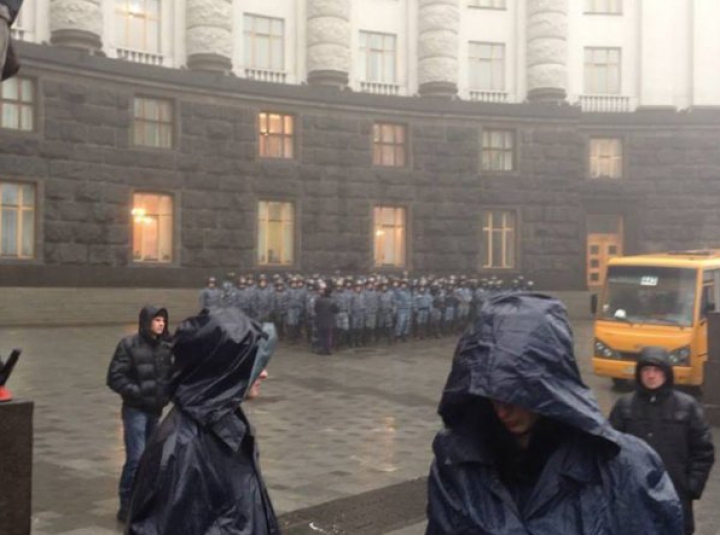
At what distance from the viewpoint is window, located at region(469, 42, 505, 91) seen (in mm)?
34250

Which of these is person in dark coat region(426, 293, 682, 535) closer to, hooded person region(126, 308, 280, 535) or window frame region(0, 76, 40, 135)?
hooded person region(126, 308, 280, 535)

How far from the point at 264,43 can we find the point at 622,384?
18.7 metres

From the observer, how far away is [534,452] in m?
2.49

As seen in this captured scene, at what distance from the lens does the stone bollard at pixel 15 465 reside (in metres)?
4.82

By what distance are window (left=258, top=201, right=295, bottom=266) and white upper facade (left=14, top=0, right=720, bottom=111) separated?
433cm

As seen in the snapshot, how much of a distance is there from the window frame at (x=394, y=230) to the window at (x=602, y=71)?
30.7ft

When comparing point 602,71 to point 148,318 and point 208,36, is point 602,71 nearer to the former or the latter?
point 208,36

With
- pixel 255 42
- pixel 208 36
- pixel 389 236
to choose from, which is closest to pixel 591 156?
pixel 389 236

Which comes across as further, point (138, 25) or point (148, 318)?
point (138, 25)

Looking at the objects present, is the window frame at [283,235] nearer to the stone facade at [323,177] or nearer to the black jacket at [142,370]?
the stone facade at [323,177]

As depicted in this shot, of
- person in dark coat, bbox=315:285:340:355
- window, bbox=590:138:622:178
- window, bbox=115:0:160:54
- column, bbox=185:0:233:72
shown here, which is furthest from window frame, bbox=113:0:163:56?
window, bbox=590:138:622:178

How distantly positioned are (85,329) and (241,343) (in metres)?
21.7

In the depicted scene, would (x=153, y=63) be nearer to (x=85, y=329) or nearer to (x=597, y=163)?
(x=85, y=329)

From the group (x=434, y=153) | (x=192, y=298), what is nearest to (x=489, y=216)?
(x=434, y=153)
